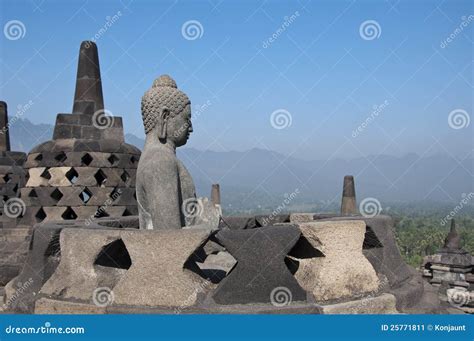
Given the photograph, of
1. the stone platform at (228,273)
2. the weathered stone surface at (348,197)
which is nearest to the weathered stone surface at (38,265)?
the stone platform at (228,273)

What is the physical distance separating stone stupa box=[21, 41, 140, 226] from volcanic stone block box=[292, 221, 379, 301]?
14.8ft

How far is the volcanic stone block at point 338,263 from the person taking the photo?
11.3 ft

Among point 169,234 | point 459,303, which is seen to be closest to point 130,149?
point 169,234

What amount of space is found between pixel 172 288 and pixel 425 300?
2178 mm

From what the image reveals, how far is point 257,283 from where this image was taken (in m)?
3.21

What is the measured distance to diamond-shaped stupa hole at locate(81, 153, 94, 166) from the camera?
7332mm

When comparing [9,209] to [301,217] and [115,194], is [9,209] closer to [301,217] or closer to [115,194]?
[115,194]

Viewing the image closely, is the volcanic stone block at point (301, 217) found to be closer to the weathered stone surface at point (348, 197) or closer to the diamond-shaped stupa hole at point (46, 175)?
the diamond-shaped stupa hole at point (46, 175)

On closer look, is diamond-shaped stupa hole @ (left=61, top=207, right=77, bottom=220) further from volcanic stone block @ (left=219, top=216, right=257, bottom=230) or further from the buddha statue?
the buddha statue

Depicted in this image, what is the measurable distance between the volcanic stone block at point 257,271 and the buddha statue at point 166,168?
581mm

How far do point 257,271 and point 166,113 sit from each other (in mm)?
1580

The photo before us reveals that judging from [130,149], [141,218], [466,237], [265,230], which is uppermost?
[130,149]

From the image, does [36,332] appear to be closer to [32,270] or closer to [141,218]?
[32,270]

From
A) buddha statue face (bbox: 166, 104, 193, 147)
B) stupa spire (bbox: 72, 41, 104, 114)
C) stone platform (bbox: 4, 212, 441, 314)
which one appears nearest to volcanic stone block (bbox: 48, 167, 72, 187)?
stupa spire (bbox: 72, 41, 104, 114)
